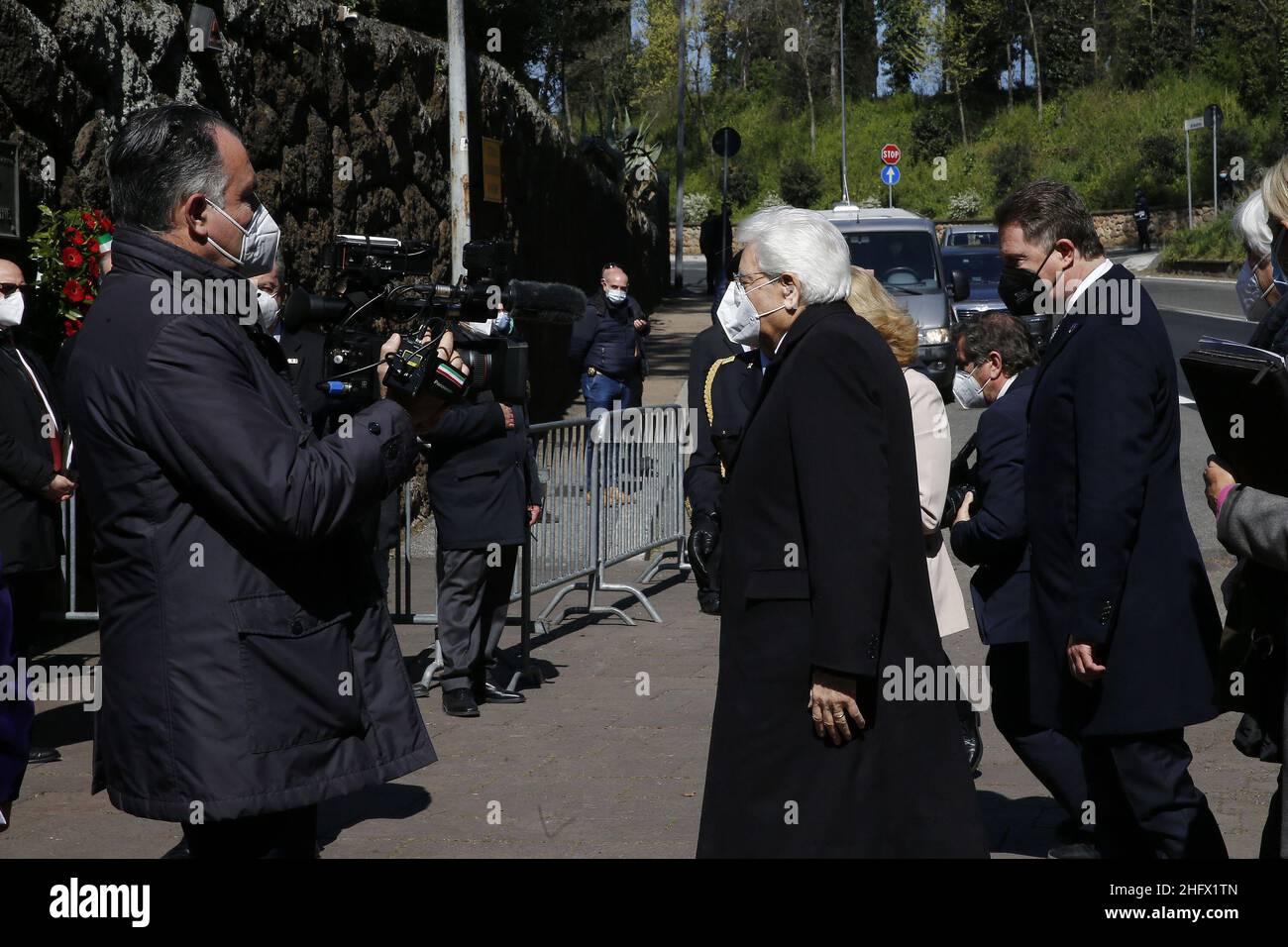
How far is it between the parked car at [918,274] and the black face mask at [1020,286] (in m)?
13.2

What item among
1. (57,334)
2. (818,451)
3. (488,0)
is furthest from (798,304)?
(488,0)

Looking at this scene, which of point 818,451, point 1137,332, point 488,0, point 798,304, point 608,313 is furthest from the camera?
point 488,0

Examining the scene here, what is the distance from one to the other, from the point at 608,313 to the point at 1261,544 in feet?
37.3

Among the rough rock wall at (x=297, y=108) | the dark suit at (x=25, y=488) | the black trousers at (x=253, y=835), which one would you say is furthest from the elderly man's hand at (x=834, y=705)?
the rough rock wall at (x=297, y=108)

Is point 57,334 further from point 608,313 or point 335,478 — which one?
point 608,313

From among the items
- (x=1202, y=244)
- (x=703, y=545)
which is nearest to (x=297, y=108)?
(x=703, y=545)

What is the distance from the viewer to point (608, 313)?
46.9ft

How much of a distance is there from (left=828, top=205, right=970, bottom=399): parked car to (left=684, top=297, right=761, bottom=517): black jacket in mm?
10399

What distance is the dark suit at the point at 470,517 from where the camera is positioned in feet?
22.7

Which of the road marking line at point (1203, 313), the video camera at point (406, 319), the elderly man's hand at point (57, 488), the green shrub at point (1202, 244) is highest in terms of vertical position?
the green shrub at point (1202, 244)

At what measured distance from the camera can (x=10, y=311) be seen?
Answer: 6.36 meters

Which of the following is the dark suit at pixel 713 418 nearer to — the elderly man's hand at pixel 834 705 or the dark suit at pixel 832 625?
the dark suit at pixel 832 625

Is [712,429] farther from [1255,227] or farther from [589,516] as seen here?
[1255,227]

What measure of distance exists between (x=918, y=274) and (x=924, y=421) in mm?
14143
